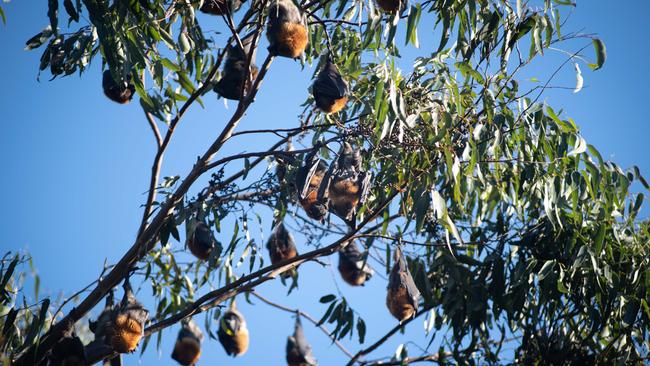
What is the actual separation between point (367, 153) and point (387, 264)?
3.33 ft

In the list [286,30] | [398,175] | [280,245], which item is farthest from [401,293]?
[286,30]

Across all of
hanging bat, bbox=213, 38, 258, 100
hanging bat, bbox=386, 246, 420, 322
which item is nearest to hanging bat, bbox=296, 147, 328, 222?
hanging bat, bbox=386, 246, 420, 322

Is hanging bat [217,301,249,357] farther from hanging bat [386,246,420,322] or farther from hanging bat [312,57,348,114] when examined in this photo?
hanging bat [312,57,348,114]

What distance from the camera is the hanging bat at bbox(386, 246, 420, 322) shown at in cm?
475

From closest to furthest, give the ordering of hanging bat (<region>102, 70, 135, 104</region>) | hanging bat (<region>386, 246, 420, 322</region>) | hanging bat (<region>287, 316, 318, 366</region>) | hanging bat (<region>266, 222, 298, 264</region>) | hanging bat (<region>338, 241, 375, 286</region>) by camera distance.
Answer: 1. hanging bat (<region>386, 246, 420, 322</region>)
2. hanging bat (<region>102, 70, 135, 104</region>)
3. hanging bat (<region>266, 222, 298, 264</region>)
4. hanging bat (<region>338, 241, 375, 286</region>)
5. hanging bat (<region>287, 316, 318, 366</region>)

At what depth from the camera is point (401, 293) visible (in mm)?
4758

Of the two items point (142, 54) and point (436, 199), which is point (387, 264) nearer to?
point (436, 199)

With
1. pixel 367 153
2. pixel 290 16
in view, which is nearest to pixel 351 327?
pixel 367 153

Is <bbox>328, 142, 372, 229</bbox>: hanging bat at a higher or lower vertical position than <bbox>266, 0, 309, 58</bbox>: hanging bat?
lower

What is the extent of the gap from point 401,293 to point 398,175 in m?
0.68

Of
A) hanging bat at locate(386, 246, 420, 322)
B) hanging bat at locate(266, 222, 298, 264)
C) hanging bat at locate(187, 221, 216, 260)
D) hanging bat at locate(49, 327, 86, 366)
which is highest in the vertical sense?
hanging bat at locate(266, 222, 298, 264)

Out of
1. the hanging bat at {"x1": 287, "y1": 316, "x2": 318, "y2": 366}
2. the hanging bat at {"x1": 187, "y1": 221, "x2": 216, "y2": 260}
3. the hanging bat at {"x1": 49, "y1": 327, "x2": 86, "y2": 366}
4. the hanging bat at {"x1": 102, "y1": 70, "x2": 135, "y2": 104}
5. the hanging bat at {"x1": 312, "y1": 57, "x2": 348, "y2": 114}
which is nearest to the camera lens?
the hanging bat at {"x1": 312, "y1": 57, "x2": 348, "y2": 114}

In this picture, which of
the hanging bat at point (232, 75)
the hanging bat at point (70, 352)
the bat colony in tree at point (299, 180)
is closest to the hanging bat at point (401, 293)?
the bat colony in tree at point (299, 180)

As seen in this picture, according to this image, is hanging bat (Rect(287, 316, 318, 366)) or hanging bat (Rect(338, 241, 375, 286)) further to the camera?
hanging bat (Rect(287, 316, 318, 366))
